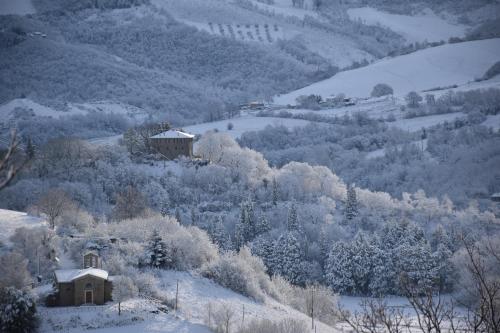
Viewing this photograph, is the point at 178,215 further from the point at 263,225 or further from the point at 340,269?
the point at 340,269

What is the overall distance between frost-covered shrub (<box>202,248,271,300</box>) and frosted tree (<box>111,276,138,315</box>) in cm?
679

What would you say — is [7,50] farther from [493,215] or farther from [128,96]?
[493,215]

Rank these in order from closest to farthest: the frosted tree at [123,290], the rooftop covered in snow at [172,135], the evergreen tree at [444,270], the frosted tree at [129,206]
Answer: the frosted tree at [123,290] < the frosted tree at [129,206] < the evergreen tree at [444,270] < the rooftop covered in snow at [172,135]

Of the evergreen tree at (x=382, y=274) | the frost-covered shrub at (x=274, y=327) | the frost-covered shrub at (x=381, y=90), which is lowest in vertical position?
the evergreen tree at (x=382, y=274)

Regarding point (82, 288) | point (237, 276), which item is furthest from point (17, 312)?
point (237, 276)

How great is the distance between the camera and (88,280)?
3462 centimetres

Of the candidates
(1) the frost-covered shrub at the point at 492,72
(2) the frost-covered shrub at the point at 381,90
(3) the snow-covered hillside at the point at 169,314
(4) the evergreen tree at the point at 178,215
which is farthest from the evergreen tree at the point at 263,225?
(1) the frost-covered shrub at the point at 492,72

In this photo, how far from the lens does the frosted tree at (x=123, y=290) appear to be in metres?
35.1

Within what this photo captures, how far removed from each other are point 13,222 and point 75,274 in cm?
1147

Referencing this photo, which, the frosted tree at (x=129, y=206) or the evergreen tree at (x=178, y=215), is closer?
the frosted tree at (x=129, y=206)

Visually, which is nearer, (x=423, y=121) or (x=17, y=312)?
(x=17, y=312)

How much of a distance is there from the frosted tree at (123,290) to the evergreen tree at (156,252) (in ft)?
16.8

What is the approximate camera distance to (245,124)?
11019cm

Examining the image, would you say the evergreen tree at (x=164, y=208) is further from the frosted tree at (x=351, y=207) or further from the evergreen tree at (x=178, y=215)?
the frosted tree at (x=351, y=207)
